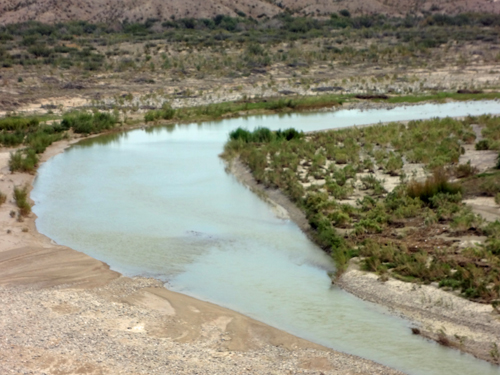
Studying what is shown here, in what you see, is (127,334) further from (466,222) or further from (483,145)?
(483,145)

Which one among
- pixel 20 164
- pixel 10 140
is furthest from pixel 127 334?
pixel 10 140

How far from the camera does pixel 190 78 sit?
40.7 m

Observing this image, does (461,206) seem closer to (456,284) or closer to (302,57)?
(456,284)

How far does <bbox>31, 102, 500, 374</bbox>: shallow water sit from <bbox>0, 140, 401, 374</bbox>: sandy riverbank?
47cm

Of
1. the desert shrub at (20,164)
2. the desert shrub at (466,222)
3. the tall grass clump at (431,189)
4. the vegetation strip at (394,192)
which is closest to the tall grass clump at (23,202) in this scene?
the desert shrub at (20,164)

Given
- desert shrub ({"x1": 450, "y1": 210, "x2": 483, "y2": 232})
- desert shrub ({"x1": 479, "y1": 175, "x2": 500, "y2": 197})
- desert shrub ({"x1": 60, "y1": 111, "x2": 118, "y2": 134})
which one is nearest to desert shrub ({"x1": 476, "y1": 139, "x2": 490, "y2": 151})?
desert shrub ({"x1": 479, "y1": 175, "x2": 500, "y2": 197})

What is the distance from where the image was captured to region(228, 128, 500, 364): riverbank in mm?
7961

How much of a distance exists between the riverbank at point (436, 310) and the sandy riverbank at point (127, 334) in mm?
1151

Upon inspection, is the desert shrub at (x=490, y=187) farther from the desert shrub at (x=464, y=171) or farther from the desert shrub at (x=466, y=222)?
the desert shrub at (x=466, y=222)

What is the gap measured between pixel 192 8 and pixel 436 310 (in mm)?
66524

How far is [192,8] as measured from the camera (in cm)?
7138

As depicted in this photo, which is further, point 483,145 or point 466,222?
point 483,145

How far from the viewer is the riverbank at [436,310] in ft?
26.1

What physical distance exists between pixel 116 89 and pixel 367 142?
64.2 ft
